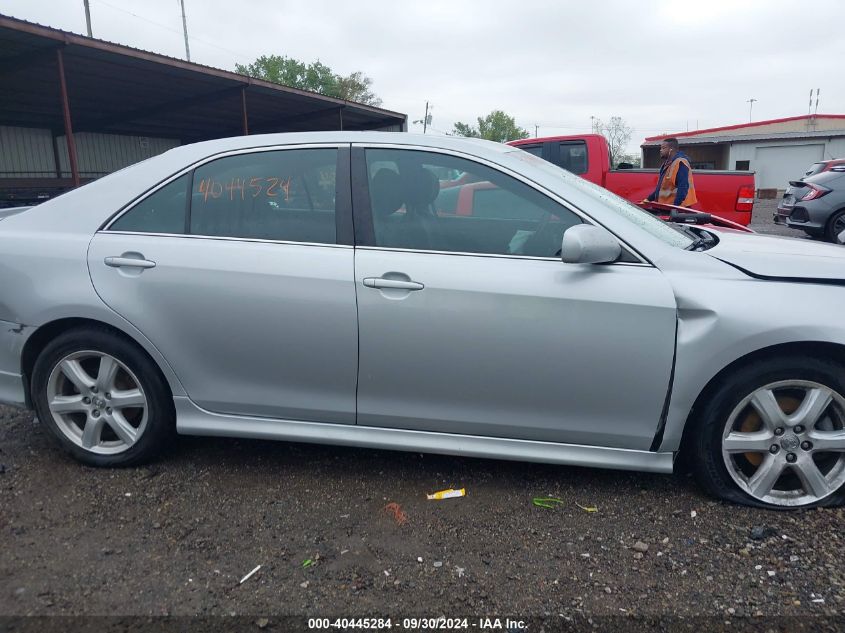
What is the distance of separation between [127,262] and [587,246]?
208 cm

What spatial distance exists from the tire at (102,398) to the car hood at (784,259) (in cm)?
267

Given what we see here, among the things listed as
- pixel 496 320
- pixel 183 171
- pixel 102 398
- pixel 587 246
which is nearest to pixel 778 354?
pixel 587 246

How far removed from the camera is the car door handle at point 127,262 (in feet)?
9.76

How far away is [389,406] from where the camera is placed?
9.46ft

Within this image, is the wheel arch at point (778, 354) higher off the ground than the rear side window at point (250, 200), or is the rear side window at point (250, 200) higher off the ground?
the rear side window at point (250, 200)

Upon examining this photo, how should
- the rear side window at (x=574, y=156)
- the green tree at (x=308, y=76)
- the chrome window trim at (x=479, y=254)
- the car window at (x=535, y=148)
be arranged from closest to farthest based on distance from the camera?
the chrome window trim at (x=479, y=254)
the rear side window at (x=574, y=156)
the car window at (x=535, y=148)
the green tree at (x=308, y=76)

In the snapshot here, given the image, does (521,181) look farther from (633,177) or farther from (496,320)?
(633,177)

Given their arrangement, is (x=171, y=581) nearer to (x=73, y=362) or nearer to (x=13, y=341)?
(x=73, y=362)

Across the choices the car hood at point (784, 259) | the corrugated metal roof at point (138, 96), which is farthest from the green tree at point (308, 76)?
the car hood at point (784, 259)

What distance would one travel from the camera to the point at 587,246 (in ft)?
8.41

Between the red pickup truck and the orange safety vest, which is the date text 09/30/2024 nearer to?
the orange safety vest

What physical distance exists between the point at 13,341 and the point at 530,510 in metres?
2.58

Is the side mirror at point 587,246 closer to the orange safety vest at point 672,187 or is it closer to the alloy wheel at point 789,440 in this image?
the alloy wheel at point 789,440

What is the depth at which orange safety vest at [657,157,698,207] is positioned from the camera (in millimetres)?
7148
